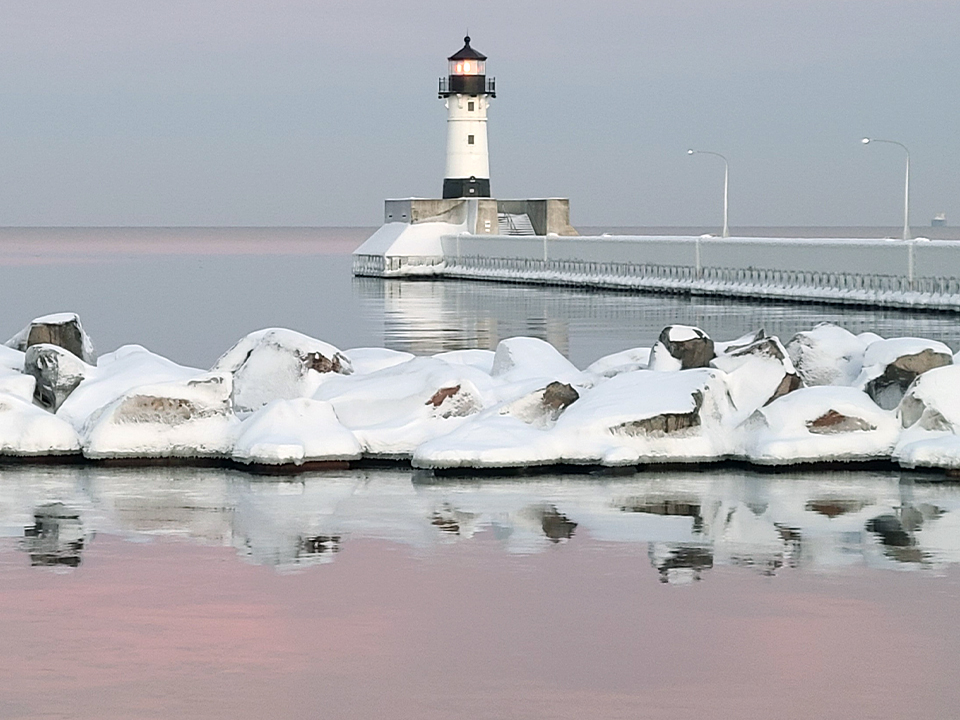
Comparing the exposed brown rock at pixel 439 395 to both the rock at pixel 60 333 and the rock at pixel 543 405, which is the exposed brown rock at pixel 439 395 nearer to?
the rock at pixel 543 405

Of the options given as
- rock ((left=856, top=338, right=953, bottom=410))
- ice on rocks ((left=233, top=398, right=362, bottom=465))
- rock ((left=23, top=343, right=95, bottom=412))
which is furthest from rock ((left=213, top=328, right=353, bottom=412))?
rock ((left=856, top=338, right=953, bottom=410))

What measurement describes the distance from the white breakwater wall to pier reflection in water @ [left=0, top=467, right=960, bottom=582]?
106 ft

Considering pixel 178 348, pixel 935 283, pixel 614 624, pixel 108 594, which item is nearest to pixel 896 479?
pixel 614 624

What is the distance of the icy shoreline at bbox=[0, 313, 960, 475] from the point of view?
1702cm

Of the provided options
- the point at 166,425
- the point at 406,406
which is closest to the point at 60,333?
the point at 166,425

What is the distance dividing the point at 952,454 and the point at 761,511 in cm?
283

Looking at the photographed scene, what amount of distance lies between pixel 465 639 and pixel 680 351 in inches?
389

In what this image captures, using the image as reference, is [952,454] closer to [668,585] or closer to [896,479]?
[896,479]

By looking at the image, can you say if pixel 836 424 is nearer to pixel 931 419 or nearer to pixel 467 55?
pixel 931 419

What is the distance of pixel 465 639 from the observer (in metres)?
10.2

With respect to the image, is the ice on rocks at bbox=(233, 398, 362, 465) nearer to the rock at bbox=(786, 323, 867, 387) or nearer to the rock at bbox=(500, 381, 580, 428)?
the rock at bbox=(500, 381, 580, 428)

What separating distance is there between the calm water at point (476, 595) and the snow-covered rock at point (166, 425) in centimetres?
44

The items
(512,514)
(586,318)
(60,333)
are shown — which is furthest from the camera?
(586,318)

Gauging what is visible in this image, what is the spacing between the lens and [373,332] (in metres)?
42.8
